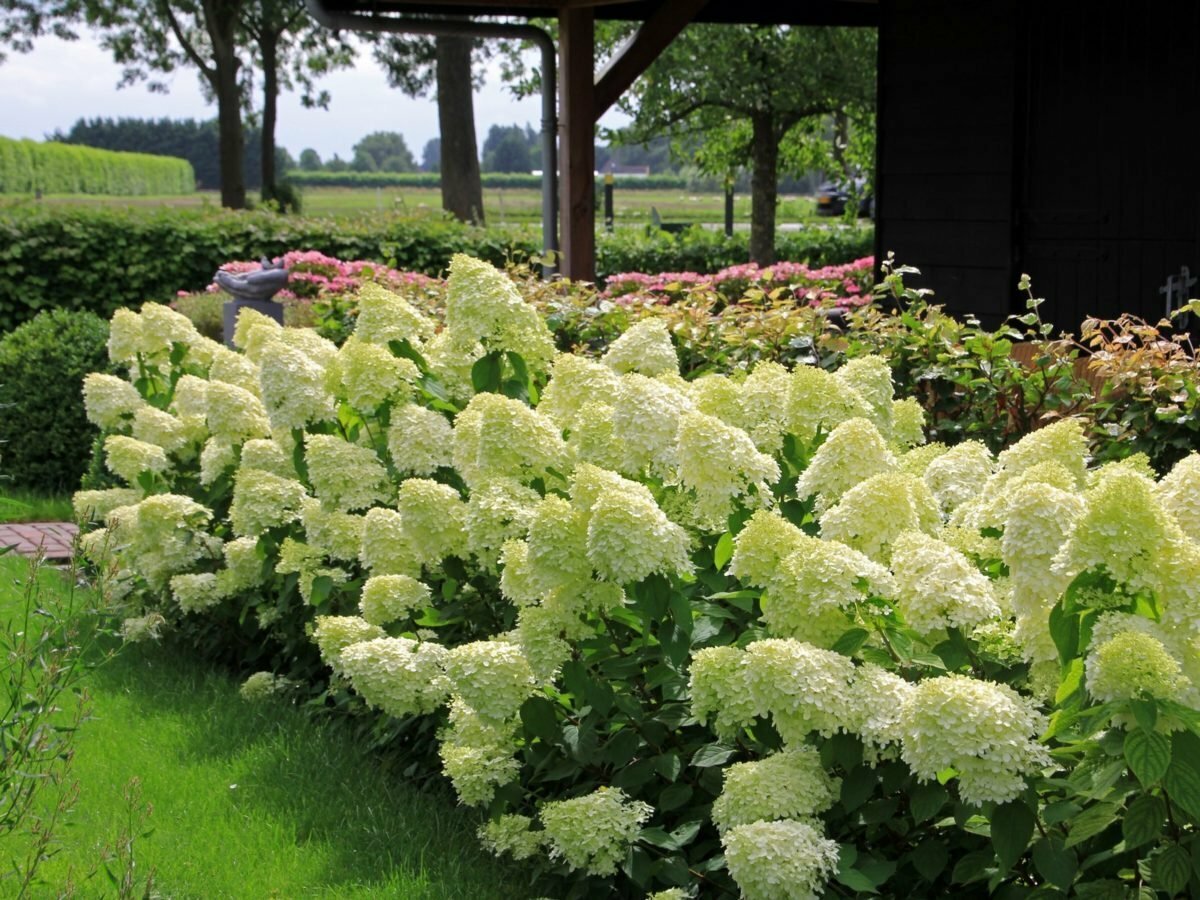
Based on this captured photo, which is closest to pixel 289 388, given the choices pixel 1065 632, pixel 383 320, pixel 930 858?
pixel 383 320

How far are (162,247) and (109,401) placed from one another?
364 inches

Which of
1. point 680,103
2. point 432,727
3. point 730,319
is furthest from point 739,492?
point 680,103

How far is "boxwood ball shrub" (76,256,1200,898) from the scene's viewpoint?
244 cm

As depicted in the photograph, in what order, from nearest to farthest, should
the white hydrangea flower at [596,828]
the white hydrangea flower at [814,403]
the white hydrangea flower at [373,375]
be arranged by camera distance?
the white hydrangea flower at [596,828] → the white hydrangea flower at [814,403] → the white hydrangea flower at [373,375]

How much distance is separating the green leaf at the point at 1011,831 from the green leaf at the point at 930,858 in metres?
0.20

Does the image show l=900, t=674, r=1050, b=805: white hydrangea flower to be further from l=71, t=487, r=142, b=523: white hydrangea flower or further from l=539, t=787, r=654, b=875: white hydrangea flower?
l=71, t=487, r=142, b=523: white hydrangea flower

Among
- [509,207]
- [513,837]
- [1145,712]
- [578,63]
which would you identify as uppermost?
[578,63]

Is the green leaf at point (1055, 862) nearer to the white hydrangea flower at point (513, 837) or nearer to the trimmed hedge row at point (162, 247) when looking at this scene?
the white hydrangea flower at point (513, 837)

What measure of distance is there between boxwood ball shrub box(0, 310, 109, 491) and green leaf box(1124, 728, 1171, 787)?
25.4ft

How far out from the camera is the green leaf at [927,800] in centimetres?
260

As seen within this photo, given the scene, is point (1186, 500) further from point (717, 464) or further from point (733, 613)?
point (733, 613)

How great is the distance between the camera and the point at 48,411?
8867 millimetres

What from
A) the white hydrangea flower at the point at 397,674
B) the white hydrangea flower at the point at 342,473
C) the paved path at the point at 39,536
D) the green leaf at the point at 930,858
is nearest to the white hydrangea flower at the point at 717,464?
the white hydrangea flower at the point at 397,674

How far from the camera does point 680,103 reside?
60.1 ft
